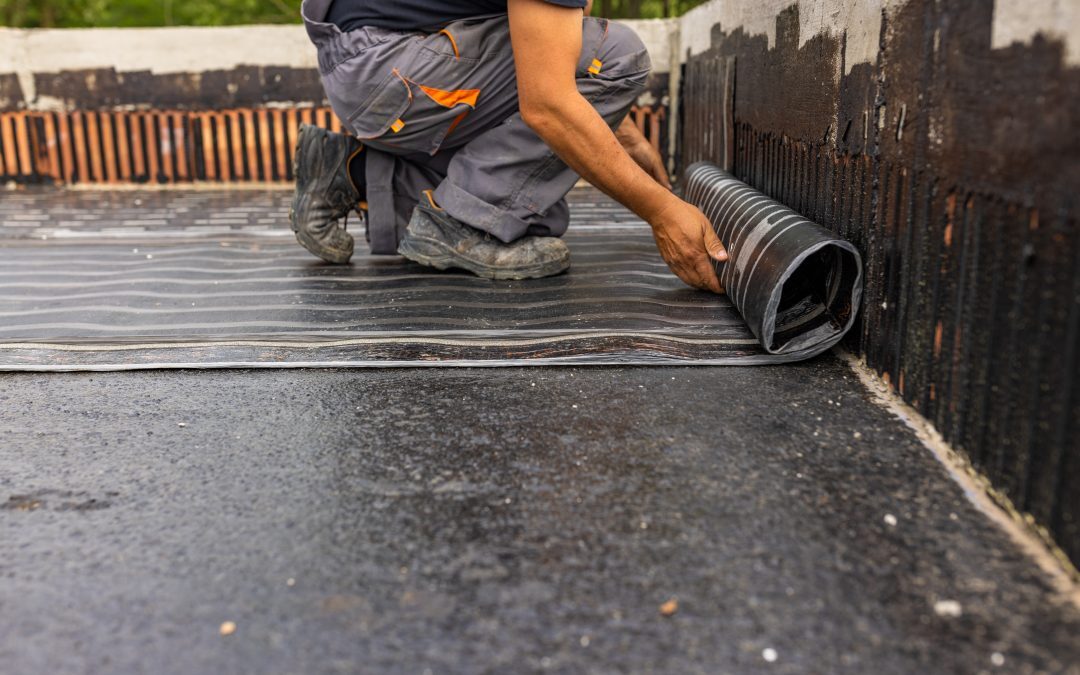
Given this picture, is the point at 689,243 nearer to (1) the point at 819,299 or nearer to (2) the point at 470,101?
(1) the point at 819,299

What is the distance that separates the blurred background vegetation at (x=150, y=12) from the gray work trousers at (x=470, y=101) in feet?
35.4

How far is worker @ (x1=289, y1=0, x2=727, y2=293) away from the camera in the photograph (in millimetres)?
2707

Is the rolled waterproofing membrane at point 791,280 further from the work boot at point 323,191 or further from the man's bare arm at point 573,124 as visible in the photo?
the work boot at point 323,191

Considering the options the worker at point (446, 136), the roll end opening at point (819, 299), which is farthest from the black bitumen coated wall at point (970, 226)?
the worker at point (446, 136)

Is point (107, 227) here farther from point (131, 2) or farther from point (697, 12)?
point (131, 2)

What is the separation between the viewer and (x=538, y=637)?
1.07 m

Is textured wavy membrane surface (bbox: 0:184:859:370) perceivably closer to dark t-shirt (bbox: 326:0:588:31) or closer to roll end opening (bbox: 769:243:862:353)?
roll end opening (bbox: 769:243:862:353)

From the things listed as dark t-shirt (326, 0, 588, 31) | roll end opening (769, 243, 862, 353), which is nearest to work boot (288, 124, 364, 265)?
dark t-shirt (326, 0, 588, 31)

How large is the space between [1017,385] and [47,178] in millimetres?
5536

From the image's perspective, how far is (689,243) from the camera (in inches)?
93.9

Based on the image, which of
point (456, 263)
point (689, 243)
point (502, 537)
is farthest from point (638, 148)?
point (502, 537)

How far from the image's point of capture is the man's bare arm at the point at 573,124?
2275 millimetres

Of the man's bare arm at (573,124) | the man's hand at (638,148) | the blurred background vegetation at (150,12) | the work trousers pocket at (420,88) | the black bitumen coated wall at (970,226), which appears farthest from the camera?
the blurred background vegetation at (150,12)

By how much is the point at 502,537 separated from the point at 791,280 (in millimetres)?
1158
